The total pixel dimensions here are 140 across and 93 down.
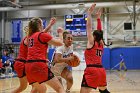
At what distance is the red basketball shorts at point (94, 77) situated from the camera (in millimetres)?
5113

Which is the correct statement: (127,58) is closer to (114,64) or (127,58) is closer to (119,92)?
(114,64)

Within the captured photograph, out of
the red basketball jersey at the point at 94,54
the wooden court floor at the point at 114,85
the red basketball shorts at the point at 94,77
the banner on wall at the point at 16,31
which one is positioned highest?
the banner on wall at the point at 16,31

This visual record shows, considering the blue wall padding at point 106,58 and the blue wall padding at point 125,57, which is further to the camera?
the blue wall padding at point 106,58

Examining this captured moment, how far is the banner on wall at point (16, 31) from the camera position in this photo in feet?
87.9

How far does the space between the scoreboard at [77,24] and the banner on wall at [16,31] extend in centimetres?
470

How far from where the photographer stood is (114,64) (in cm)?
2516

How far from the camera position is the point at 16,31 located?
27.0 meters

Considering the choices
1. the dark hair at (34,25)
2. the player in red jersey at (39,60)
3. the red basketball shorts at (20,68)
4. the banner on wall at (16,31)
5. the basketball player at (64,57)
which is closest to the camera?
the player in red jersey at (39,60)

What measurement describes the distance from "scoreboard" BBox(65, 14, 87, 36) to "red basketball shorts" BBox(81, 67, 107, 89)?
2016cm

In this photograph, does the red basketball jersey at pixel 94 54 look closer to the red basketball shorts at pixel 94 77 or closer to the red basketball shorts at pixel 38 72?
the red basketball shorts at pixel 94 77

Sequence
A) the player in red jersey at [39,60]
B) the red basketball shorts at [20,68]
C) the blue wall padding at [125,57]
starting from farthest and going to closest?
the blue wall padding at [125,57] < the red basketball shorts at [20,68] < the player in red jersey at [39,60]

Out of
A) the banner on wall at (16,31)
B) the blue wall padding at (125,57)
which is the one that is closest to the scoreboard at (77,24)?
the blue wall padding at (125,57)

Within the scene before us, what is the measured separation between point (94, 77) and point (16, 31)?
2266 centimetres

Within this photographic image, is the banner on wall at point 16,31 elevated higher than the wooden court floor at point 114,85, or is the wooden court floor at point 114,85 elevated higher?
the banner on wall at point 16,31
